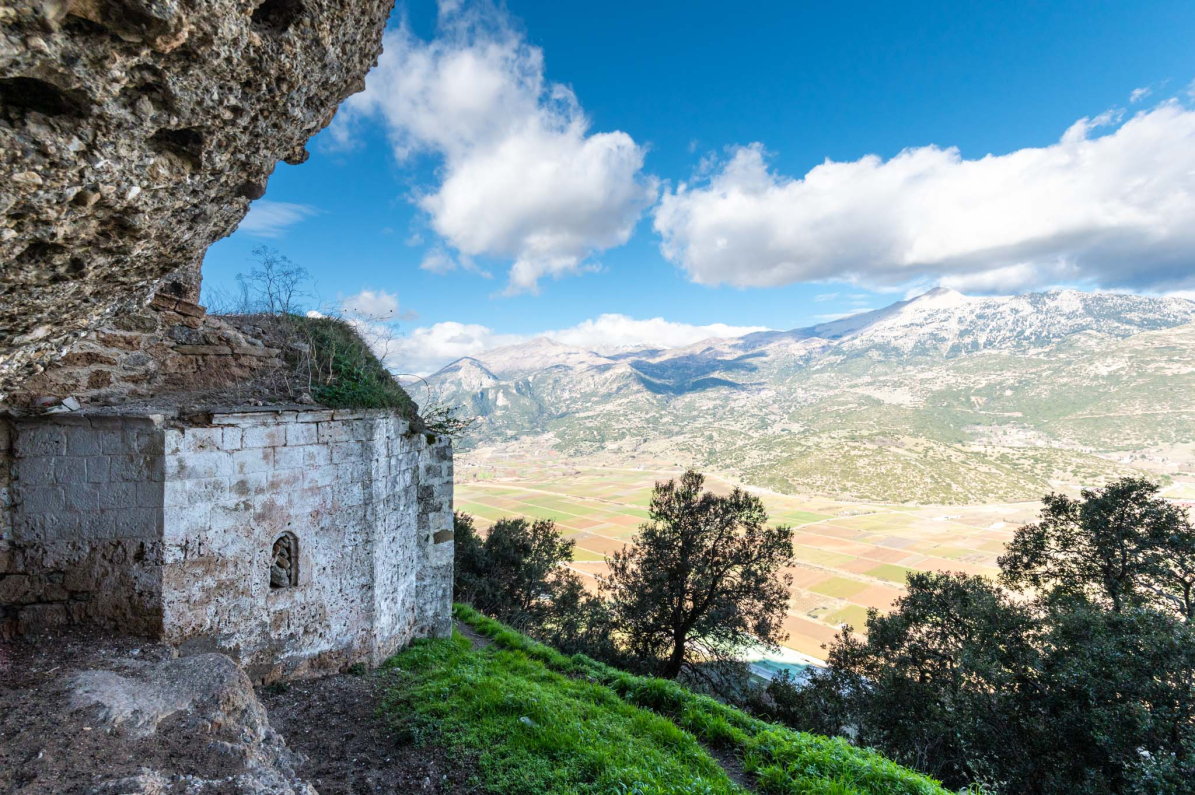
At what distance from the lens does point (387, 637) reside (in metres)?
7.32

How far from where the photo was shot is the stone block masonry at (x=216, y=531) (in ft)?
15.7

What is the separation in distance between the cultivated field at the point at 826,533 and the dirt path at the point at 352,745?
27.8m

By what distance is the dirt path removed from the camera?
14.5 feet

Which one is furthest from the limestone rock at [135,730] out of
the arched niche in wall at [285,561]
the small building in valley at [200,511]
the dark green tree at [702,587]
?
the dark green tree at [702,587]

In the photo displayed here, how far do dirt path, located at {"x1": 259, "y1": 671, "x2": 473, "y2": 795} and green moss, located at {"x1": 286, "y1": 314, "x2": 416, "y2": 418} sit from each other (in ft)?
12.5

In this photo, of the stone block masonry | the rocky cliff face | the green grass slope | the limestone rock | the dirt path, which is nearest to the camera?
the rocky cliff face

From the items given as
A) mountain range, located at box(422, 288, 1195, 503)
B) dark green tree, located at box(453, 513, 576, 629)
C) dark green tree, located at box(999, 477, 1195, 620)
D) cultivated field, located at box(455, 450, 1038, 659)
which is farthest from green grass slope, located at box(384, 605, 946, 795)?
mountain range, located at box(422, 288, 1195, 503)

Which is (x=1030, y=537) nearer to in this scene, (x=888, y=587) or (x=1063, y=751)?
(x=1063, y=751)

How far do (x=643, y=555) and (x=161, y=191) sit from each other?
14.8m

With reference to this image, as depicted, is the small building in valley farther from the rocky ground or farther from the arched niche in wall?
A: the rocky ground

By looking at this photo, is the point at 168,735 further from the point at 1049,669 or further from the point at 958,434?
the point at 958,434

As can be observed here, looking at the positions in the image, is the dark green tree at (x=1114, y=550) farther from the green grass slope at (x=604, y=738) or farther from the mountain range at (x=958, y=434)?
the mountain range at (x=958, y=434)

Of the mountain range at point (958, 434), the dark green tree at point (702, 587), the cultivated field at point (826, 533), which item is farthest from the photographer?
the mountain range at point (958, 434)

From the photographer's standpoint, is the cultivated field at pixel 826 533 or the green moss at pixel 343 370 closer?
the green moss at pixel 343 370
